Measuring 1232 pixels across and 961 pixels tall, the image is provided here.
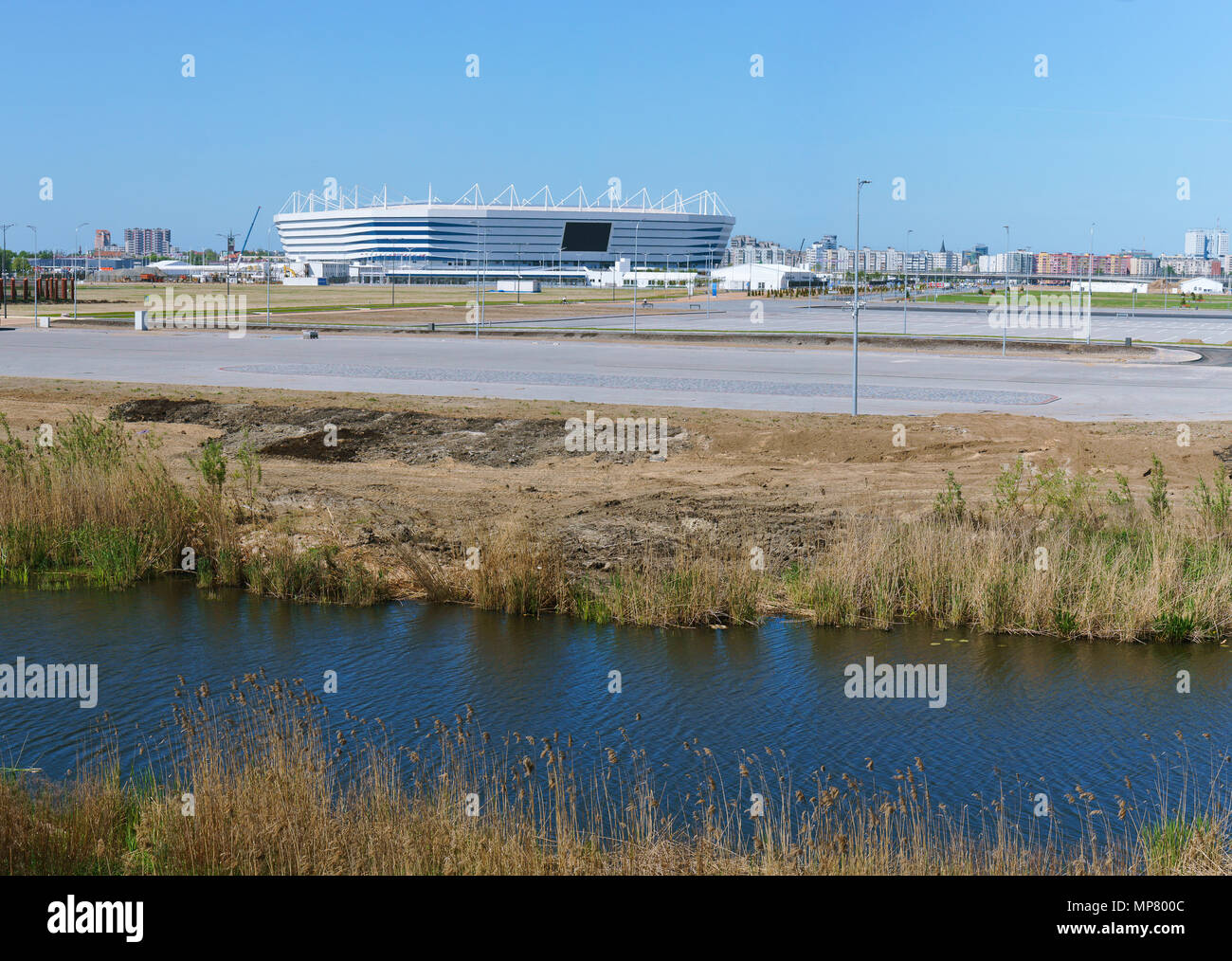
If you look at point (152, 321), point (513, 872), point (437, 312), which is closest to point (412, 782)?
point (513, 872)

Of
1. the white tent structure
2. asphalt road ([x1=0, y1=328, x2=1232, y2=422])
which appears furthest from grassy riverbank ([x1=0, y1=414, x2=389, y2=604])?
the white tent structure

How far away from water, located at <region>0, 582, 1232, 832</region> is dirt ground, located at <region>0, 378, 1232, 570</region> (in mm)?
2137

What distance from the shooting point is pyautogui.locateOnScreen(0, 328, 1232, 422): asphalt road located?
105 ft

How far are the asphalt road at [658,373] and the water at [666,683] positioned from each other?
1700 cm

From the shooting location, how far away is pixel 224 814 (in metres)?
7.45

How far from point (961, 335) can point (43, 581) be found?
2122 inches

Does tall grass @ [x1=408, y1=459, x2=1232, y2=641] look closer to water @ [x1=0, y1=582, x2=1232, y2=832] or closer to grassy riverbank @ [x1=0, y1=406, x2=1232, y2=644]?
grassy riverbank @ [x1=0, y1=406, x2=1232, y2=644]

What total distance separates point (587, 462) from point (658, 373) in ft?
60.3

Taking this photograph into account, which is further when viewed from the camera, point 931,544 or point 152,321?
point 152,321

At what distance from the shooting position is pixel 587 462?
22.7 metres

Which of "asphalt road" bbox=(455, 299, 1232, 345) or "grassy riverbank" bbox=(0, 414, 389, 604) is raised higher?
"asphalt road" bbox=(455, 299, 1232, 345)

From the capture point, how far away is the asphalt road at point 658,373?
3206 cm

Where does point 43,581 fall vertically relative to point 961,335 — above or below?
below
